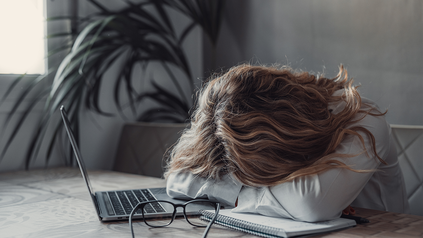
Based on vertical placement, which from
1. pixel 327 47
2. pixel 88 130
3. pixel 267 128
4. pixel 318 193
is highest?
pixel 327 47

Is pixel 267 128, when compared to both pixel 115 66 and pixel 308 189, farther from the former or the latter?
pixel 115 66

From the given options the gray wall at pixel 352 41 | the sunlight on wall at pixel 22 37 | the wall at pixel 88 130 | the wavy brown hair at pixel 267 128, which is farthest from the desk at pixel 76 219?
the gray wall at pixel 352 41

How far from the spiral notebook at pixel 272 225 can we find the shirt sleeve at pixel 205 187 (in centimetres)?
6

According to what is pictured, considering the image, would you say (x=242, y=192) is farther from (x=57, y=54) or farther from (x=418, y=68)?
(x=57, y=54)

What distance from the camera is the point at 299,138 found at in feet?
2.52

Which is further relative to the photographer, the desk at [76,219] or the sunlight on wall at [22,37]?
the sunlight on wall at [22,37]

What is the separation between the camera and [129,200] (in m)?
0.97

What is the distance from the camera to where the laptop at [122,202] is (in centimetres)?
81

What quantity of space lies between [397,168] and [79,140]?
146 cm

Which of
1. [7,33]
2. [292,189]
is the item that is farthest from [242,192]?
[7,33]

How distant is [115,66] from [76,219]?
1.32 metres

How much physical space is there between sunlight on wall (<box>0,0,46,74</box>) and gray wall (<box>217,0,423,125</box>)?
1097 millimetres

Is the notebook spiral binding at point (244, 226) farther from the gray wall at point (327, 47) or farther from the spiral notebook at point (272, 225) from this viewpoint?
the gray wall at point (327, 47)

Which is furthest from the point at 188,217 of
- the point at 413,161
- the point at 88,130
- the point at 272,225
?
the point at 88,130
